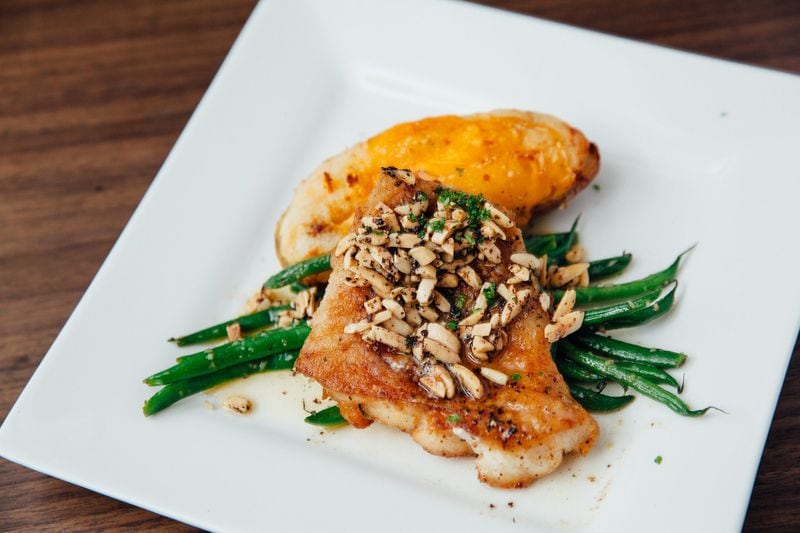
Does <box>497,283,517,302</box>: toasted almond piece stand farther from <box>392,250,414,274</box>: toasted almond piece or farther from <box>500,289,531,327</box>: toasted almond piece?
<box>392,250,414,274</box>: toasted almond piece

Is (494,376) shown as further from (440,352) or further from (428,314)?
(428,314)

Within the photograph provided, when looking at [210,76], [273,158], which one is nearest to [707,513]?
[273,158]

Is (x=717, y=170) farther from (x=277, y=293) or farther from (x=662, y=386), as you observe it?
(x=277, y=293)

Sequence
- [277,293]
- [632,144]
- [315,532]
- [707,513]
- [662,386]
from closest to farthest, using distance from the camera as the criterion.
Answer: [707,513], [315,532], [662,386], [277,293], [632,144]

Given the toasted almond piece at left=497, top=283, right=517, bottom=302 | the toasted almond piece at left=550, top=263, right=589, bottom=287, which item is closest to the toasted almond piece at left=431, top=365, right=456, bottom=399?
the toasted almond piece at left=497, top=283, right=517, bottom=302

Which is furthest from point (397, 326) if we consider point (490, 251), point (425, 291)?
point (490, 251)

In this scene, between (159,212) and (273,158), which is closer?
(159,212)

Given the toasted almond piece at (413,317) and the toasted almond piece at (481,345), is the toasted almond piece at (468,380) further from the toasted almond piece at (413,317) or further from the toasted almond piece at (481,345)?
the toasted almond piece at (413,317)
